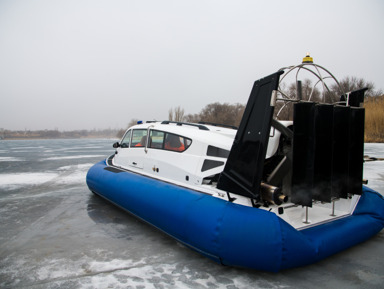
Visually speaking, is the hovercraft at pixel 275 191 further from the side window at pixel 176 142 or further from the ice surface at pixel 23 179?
the ice surface at pixel 23 179

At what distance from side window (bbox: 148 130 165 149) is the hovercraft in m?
0.96

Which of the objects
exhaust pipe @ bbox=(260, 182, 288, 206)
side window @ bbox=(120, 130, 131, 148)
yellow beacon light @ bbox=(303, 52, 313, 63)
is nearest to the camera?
exhaust pipe @ bbox=(260, 182, 288, 206)

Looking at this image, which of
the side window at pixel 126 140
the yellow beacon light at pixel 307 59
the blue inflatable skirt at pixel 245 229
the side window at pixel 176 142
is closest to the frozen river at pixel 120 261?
the blue inflatable skirt at pixel 245 229

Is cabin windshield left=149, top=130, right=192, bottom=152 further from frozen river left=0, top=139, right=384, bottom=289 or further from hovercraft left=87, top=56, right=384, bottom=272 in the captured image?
frozen river left=0, top=139, right=384, bottom=289

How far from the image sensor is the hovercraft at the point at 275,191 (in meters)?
2.87

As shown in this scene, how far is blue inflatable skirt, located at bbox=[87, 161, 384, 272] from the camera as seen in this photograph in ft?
9.20

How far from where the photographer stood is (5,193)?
683 cm

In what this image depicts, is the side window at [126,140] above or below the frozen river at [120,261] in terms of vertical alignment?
above

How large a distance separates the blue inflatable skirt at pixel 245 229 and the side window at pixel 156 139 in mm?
934

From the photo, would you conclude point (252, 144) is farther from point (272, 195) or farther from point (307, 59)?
point (307, 59)

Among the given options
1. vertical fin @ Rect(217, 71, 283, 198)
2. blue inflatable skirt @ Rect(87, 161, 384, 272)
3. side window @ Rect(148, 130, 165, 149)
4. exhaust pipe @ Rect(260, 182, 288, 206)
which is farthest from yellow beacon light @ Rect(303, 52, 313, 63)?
side window @ Rect(148, 130, 165, 149)

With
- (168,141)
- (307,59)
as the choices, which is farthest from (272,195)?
(168,141)

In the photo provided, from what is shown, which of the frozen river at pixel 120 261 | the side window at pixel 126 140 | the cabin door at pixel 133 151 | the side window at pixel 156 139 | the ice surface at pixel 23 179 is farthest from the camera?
the ice surface at pixel 23 179

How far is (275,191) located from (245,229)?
0.52 meters
